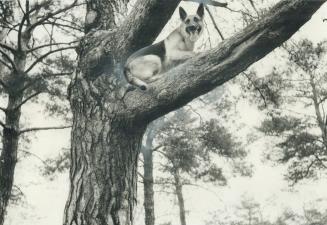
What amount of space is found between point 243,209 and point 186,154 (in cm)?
3418

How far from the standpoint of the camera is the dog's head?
5680 mm

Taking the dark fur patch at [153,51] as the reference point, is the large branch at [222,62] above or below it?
below

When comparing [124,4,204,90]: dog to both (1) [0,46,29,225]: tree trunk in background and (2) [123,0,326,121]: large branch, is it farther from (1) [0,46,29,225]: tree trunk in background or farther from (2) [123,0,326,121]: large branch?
(1) [0,46,29,225]: tree trunk in background

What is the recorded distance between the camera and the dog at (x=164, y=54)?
13.3 feet

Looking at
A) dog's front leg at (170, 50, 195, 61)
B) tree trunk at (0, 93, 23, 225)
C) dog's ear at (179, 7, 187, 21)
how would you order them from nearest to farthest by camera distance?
1. dog's front leg at (170, 50, 195, 61)
2. dog's ear at (179, 7, 187, 21)
3. tree trunk at (0, 93, 23, 225)

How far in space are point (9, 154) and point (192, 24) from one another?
5277 mm

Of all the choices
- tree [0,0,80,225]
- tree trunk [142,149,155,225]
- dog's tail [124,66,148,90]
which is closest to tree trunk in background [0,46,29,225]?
tree [0,0,80,225]

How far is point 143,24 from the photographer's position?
376 cm

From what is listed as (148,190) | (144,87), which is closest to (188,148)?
(148,190)

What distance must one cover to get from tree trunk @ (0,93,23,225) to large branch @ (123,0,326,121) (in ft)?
19.4

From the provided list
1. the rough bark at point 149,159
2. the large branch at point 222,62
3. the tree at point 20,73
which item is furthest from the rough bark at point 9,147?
the rough bark at point 149,159

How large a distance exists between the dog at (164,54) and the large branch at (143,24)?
0.61 feet

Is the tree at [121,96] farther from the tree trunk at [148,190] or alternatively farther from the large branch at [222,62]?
the tree trunk at [148,190]

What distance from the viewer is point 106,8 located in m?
4.52
